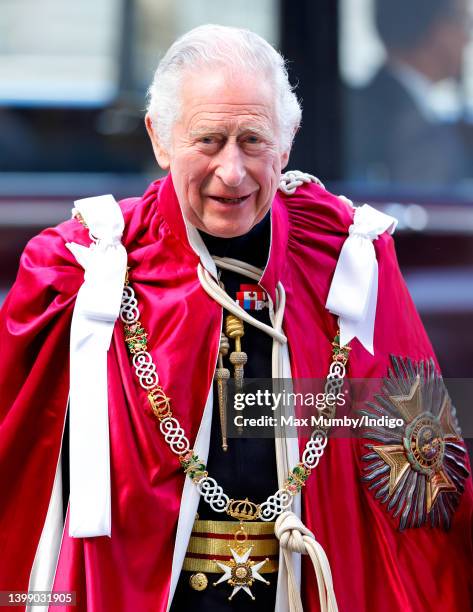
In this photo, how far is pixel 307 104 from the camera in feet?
12.8

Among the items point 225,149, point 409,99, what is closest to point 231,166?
point 225,149

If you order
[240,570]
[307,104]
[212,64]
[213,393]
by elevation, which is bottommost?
[240,570]

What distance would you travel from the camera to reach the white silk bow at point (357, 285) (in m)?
2.40

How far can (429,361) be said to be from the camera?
8.25 feet

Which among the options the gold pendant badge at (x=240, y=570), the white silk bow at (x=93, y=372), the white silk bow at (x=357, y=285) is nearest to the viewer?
the white silk bow at (x=93, y=372)

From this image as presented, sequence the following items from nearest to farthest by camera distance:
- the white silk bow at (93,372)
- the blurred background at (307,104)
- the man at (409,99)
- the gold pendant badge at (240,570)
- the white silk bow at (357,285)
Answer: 1. the white silk bow at (93,372)
2. the gold pendant badge at (240,570)
3. the white silk bow at (357,285)
4. the blurred background at (307,104)
5. the man at (409,99)

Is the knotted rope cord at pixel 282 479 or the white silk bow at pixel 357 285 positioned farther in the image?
the white silk bow at pixel 357 285

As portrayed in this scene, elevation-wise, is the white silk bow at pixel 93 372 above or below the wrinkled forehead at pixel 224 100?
below

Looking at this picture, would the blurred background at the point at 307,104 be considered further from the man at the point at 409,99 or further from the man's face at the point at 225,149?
the man's face at the point at 225,149

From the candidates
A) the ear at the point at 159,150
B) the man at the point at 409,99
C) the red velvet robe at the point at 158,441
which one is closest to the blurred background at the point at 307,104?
the man at the point at 409,99

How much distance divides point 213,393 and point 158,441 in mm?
148

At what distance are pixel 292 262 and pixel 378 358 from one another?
25cm

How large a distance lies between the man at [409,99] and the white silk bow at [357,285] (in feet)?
4.86

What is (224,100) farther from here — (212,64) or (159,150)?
(159,150)
